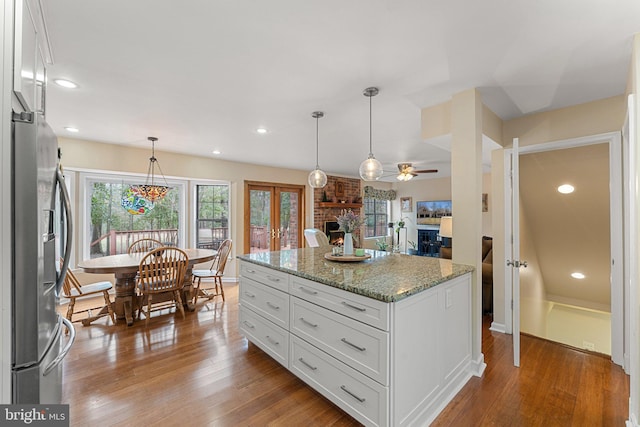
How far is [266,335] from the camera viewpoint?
7.97 ft

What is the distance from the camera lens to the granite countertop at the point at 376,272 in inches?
64.9

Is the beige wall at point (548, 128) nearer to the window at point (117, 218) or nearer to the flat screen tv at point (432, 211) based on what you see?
the flat screen tv at point (432, 211)

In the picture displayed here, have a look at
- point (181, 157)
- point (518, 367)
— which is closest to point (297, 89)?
point (518, 367)

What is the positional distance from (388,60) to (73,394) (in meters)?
3.27

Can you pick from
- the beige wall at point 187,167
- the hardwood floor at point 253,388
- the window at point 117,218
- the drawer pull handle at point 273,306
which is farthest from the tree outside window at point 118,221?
the drawer pull handle at point 273,306

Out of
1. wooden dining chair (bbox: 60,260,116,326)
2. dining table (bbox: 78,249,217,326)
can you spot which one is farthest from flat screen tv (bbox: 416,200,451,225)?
wooden dining chair (bbox: 60,260,116,326)

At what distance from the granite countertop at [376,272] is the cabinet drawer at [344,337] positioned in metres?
0.21

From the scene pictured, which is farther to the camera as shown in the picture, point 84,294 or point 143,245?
point 143,245

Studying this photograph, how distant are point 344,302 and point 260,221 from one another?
4.57m

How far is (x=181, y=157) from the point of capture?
4.92 meters

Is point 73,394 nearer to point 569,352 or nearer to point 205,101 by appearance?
point 205,101

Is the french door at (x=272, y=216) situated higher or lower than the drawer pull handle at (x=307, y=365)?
higher

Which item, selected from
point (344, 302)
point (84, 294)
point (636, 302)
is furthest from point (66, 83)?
point (636, 302)

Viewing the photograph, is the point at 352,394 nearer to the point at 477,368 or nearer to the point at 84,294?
the point at 477,368
